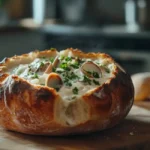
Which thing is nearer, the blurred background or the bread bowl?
the bread bowl

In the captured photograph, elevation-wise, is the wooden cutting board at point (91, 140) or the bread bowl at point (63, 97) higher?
the bread bowl at point (63, 97)

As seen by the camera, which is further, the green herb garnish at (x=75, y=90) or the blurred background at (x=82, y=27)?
the blurred background at (x=82, y=27)

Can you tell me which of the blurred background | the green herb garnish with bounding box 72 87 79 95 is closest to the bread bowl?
the green herb garnish with bounding box 72 87 79 95

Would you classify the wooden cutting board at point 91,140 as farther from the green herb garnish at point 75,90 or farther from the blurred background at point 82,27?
the blurred background at point 82,27

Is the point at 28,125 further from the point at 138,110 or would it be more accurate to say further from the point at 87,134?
the point at 138,110

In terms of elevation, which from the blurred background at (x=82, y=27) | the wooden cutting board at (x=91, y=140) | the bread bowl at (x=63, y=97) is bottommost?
the blurred background at (x=82, y=27)

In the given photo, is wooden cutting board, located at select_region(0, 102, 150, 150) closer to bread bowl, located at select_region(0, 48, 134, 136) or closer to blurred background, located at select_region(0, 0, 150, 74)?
bread bowl, located at select_region(0, 48, 134, 136)

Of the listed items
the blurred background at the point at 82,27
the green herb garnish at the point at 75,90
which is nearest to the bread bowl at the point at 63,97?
the green herb garnish at the point at 75,90
